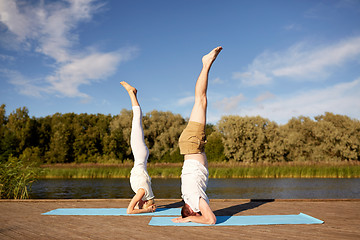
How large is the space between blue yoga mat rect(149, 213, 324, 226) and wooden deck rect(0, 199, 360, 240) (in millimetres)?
185

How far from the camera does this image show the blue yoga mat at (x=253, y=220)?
15.2 feet

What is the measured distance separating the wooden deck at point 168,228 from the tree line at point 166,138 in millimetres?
30883

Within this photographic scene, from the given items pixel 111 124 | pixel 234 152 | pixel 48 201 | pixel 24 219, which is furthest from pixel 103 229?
pixel 111 124

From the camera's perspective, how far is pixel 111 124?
157 feet

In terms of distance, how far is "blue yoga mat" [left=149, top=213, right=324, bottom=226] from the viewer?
4621mm

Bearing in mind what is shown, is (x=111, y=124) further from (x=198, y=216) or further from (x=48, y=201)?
(x=198, y=216)

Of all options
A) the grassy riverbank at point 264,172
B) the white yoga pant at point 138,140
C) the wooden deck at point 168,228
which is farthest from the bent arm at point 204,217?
the grassy riverbank at point 264,172

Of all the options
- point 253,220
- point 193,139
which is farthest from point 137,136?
point 253,220

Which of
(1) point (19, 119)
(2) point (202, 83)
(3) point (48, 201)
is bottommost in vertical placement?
(3) point (48, 201)

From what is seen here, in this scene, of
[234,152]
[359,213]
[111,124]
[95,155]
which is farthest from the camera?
[111,124]

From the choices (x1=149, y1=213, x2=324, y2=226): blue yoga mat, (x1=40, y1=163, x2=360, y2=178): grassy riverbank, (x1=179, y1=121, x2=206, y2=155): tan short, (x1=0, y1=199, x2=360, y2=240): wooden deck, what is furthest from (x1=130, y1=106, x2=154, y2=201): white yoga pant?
(x1=40, y1=163, x2=360, y2=178): grassy riverbank

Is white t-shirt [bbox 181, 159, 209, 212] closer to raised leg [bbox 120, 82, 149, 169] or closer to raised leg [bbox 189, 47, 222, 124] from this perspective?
raised leg [bbox 189, 47, 222, 124]

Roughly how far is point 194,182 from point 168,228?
0.80 m

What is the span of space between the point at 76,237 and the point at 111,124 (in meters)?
44.8
